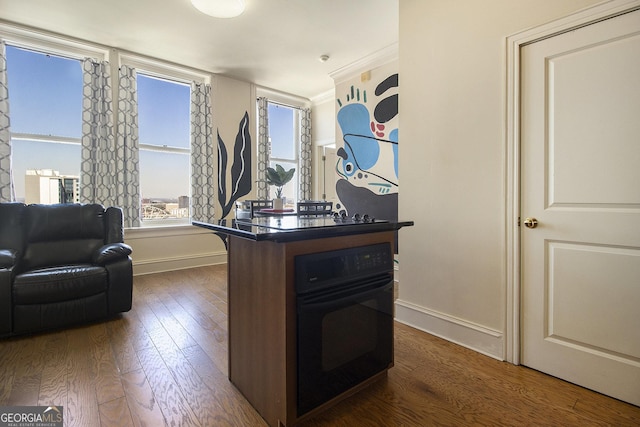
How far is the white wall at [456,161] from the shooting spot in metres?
1.97

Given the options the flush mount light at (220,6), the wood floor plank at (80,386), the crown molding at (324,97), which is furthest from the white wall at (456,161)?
the crown molding at (324,97)

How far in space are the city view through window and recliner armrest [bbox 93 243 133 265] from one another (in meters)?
1.67

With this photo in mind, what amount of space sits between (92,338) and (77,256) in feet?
3.54

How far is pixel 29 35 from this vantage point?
3.54 meters

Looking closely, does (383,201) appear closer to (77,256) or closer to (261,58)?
(261,58)

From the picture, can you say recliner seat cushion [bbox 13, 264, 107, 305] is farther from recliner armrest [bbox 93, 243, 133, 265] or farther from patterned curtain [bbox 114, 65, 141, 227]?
patterned curtain [bbox 114, 65, 141, 227]

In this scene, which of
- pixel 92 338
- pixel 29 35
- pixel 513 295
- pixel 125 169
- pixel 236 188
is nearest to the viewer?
pixel 513 295

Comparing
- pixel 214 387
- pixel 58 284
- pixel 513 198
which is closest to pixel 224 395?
pixel 214 387

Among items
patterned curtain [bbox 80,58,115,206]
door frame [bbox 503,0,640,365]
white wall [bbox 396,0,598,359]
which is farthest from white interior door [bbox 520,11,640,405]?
patterned curtain [bbox 80,58,115,206]

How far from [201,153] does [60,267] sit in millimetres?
2522

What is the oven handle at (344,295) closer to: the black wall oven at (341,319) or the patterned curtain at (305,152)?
the black wall oven at (341,319)

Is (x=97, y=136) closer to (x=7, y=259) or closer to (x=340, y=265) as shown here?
(x=7, y=259)

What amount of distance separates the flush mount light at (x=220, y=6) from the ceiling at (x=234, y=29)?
40 centimetres

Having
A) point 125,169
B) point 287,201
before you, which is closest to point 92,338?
point 125,169
